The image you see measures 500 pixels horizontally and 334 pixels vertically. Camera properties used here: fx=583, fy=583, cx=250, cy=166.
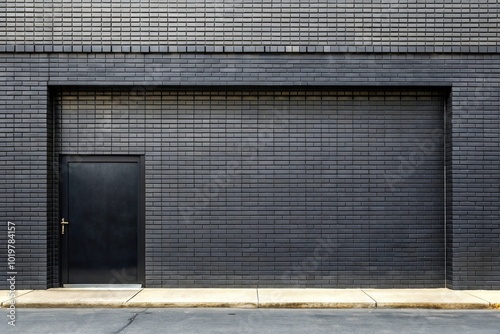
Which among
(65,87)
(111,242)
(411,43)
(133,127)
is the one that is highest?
(411,43)

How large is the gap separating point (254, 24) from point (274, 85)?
1133mm

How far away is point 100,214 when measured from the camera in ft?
34.4

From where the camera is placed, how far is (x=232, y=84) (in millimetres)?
10180

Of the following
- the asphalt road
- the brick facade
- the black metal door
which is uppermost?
the brick facade

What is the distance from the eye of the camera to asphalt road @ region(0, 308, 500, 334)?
24.8 ft

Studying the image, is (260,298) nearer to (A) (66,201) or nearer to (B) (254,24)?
(A) (66,201)

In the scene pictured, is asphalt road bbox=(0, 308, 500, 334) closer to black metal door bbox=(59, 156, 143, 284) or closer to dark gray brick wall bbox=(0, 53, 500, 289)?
dark gray brick wall bbox=(0, 53, 500, 289)

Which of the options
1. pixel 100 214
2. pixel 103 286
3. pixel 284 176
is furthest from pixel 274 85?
pixel 103 286

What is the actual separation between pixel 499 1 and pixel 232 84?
194 inches

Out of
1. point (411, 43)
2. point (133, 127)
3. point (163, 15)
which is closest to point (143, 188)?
point (133, 127)

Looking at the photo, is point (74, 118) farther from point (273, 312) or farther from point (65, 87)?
point (273, 312)

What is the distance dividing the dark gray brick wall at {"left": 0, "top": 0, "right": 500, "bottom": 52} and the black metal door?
7.12 feet

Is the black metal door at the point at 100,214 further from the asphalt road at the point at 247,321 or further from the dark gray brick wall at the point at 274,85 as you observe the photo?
the asphalt road at the point at 247,321

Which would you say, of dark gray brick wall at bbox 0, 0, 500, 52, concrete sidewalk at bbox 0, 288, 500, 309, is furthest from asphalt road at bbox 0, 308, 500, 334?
dark gray brick wall at bbox 0, 0, 500, 52
